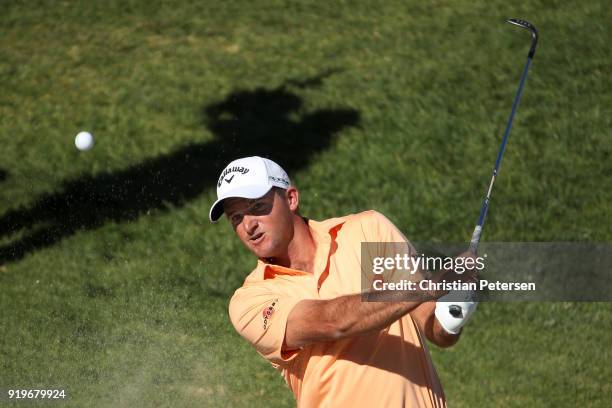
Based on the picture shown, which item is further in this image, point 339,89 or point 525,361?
point 339,89

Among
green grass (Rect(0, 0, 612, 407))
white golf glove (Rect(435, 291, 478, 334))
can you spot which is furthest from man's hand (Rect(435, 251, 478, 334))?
green grass (Rect(0, 0, 612, 407))

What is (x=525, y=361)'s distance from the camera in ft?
30.2

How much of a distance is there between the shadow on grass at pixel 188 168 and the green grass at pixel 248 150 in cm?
3

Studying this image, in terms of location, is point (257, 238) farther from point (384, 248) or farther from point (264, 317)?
point (384, 248)

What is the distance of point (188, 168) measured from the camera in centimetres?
1158

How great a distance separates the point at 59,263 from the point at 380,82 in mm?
4730

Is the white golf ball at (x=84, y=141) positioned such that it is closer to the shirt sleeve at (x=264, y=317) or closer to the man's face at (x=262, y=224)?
the man's face at (x=262, y=224)

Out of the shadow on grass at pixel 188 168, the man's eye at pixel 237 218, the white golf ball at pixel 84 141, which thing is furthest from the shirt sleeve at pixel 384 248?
the white golf ball at pixel 84 141

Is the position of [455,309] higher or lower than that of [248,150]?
higher

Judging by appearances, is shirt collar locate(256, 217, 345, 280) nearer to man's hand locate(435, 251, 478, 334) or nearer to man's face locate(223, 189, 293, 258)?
man's face locate(223, 189, 293, 258)

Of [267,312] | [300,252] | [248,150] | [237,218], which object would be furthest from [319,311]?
[248,150]

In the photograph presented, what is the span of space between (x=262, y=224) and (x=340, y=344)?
30.7 inches

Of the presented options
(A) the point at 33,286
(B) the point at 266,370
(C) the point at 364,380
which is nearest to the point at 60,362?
(A) the point at 33,286

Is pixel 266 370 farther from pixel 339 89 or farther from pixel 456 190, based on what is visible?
pixel 339 89
